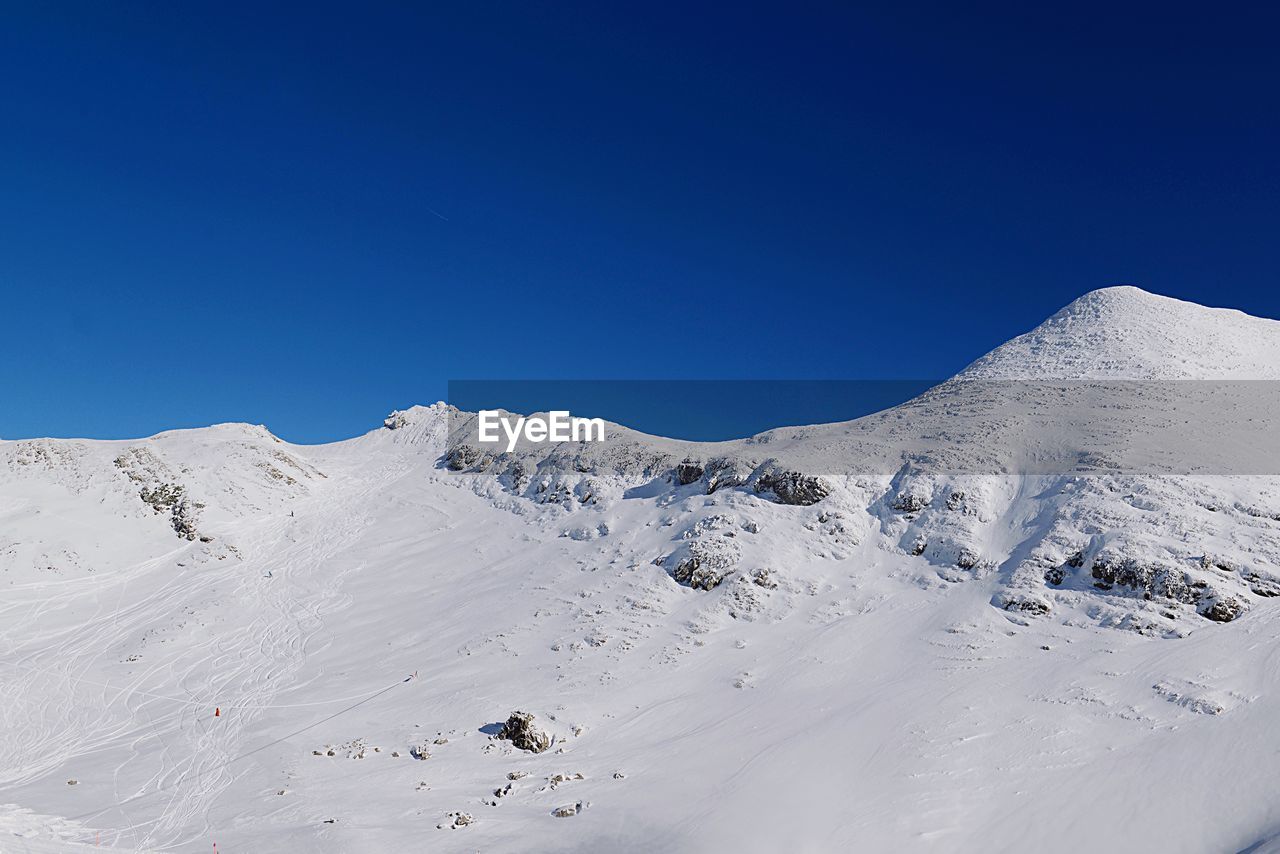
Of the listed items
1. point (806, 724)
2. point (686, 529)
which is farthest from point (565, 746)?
point (686, 529)

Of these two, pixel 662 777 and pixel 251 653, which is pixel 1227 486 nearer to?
pixel 662 777

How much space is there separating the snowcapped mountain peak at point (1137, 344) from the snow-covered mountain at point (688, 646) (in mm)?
412

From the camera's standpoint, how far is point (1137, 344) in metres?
52.8

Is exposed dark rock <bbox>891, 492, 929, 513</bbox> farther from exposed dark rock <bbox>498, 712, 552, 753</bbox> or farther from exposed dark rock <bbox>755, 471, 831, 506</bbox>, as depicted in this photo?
exposed dark rock <bbox>498, 712, 552, 753</bbox>

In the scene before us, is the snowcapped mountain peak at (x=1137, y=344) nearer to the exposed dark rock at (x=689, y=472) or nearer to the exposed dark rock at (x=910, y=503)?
the exposed dark rock at (x=910, y=503)

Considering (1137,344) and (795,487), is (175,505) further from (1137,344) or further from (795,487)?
(1137,344)

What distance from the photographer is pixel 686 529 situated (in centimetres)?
4259

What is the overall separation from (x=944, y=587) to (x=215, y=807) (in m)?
31.3

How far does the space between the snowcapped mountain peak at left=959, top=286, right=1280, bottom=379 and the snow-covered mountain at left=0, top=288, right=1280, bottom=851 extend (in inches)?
16.2

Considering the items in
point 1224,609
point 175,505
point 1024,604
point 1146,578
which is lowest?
point 1024,604

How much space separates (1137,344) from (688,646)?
4269 cm

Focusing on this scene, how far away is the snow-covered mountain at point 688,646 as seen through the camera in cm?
2173

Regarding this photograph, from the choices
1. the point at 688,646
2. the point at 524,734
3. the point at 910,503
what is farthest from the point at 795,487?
the point at 524,734

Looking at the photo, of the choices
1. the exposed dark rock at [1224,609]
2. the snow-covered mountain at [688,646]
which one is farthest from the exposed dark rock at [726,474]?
the exposed dark rock at [1224,609]
